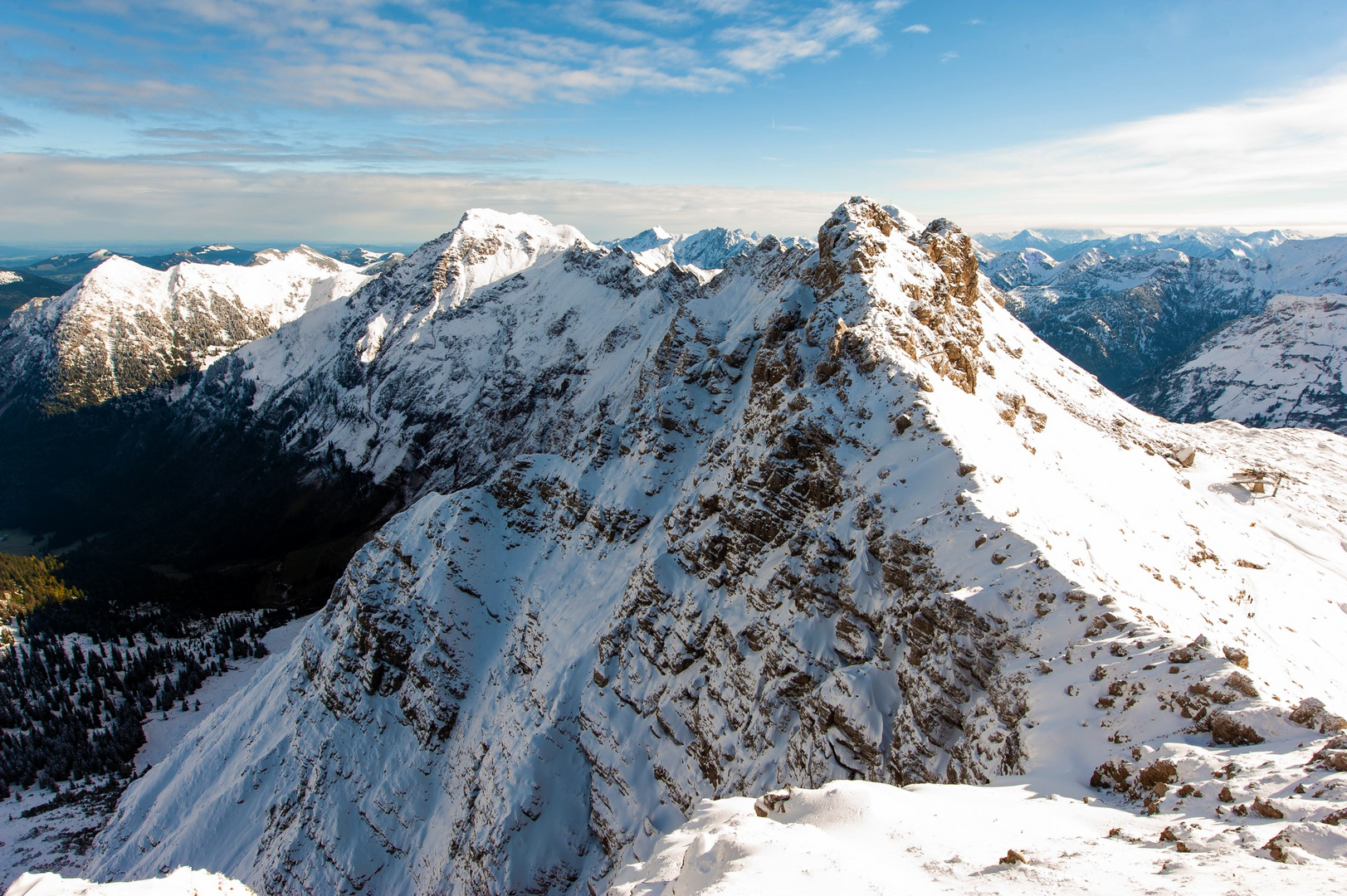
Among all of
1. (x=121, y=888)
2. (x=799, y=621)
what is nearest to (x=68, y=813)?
(x=121, y=888)

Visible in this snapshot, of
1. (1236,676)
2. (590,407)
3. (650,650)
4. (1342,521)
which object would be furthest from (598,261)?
(1236,676)

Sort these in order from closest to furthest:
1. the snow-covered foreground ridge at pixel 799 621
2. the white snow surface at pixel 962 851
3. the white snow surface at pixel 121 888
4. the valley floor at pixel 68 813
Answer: the white snow surface at pixel 962 851 < the white snow surface at pixel 121 888 < the snow-covered foreground ridge at pixel 799 621 < the valley floor at pixel 68 813

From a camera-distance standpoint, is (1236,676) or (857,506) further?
(857,506)

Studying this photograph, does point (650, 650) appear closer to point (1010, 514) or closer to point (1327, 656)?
point (1010, 514)

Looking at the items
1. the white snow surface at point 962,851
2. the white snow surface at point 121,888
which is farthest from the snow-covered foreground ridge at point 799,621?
the white snow surface at point 121,888

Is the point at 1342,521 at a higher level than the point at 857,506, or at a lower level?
lower

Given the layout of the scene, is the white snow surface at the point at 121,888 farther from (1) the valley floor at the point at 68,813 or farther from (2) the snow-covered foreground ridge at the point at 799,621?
(1) the valley floor at the point at 68,813

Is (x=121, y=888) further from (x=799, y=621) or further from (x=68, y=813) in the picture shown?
(x=68, y=813)
